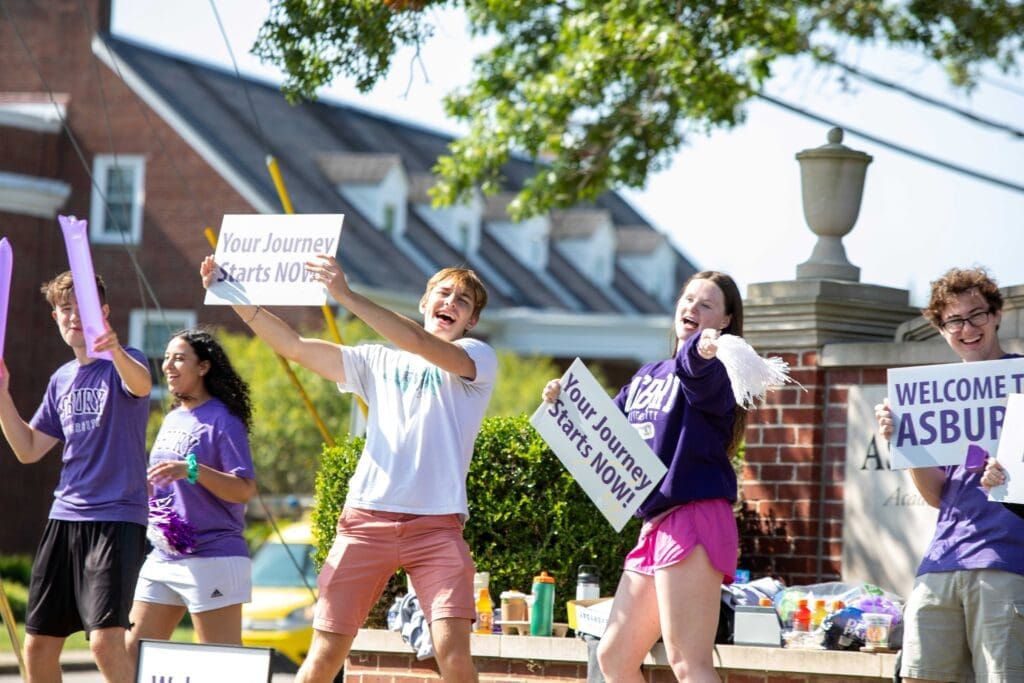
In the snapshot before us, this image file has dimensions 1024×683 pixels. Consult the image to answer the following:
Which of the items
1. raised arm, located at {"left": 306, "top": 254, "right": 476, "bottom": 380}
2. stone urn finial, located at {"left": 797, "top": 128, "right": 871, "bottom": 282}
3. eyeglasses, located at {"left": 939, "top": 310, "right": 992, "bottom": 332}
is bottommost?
raised arm, located at {"left": 306, "top": 254, "right": 476, "bottom": 380}

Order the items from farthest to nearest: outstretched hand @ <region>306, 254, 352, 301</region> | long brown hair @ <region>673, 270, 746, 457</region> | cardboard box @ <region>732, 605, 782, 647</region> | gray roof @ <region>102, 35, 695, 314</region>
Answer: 1. gray roof @ <region>102, 35, 695, 314</region>
2. cardboard box @ <region>732, 605, 782, 647</region>
3. long brown hair @ <region>673, 270, 746, 457</region>
4. outstretched hand @ <region>306, 254, 352, 301</region>

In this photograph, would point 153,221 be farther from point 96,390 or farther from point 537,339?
point 96,390

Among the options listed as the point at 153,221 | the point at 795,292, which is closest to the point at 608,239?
the point at 153,221

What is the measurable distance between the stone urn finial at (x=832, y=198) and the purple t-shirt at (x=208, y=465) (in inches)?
129

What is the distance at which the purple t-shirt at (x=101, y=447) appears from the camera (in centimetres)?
670

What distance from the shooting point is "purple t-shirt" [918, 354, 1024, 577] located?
5422mm

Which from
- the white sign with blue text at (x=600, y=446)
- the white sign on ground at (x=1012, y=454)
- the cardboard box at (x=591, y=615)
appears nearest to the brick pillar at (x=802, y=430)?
the cardboard box at (x=591, y=615)

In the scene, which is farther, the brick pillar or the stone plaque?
the brick pillar

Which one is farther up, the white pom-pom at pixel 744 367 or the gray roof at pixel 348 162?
the gray roof at pixel 348 162

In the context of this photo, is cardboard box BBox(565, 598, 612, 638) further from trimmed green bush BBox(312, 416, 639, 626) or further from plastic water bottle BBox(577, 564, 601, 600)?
trimmed green bush BBox(312, 416, 639, 626)

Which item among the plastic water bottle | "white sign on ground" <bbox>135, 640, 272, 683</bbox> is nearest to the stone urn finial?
the plastic water bottle

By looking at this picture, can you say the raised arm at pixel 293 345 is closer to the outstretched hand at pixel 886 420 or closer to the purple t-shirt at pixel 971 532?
the outstretched hand at pixel 886 420

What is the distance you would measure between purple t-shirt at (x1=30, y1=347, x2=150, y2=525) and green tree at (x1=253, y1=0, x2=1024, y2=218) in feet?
14.4

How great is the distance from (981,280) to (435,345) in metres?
1.82
